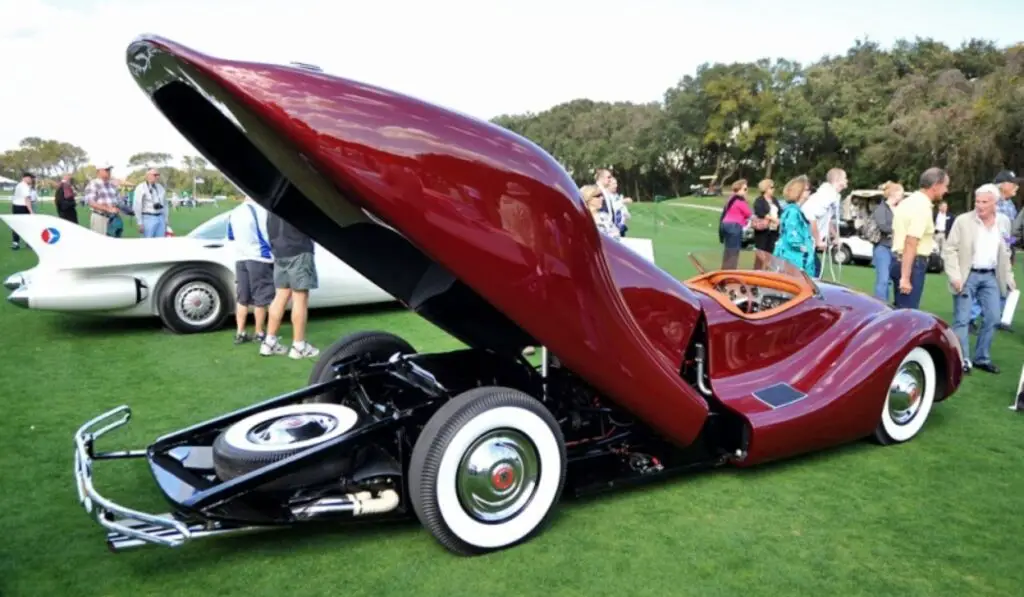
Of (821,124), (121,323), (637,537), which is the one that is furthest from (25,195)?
(821,124)

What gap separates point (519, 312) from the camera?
9.33 feet

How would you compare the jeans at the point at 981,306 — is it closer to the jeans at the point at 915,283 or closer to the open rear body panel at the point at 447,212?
the jeans at the point at 915,283

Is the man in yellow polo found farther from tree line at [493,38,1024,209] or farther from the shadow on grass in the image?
tree line at [493,38,1024,209]

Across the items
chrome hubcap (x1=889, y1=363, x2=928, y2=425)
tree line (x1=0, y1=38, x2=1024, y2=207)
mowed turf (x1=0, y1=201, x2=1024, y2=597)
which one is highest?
tree line (x1=0, y1=38, x2=1024, y2=207)

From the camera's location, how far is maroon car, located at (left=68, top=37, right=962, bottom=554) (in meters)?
2.46

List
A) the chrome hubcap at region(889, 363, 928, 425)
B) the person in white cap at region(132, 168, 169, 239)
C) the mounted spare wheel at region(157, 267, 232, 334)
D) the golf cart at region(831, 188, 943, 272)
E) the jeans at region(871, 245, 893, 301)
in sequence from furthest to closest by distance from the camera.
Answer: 1. the golf cart at region(831, 188, 943, 272)
2. the person in white cap at region(132, 168, 169, 239)
3. the jeans at region(871, 245, 893, 301)
4. the mounted spare wheel at region(157, 267, 232, 334)
5. the chrome hubcap at region(889, 363, 928, 425)

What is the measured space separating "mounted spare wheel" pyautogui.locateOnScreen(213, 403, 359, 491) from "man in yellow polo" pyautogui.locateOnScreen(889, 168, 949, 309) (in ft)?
16.2

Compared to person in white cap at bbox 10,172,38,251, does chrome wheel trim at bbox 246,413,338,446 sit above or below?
below

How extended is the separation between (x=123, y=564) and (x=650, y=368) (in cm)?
242

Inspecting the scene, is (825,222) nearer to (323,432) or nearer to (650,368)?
(650,368)

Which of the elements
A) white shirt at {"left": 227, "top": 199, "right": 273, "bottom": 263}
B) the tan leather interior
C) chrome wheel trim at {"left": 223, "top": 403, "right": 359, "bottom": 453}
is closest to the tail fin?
white shirt at {"left": 227, "top": 199, "right": 273, "bottom": 263}

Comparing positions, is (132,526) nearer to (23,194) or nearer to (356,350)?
(356,350)

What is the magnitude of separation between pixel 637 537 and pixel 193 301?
5.94 m

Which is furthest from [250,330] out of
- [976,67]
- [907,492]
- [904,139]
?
[976,67]
